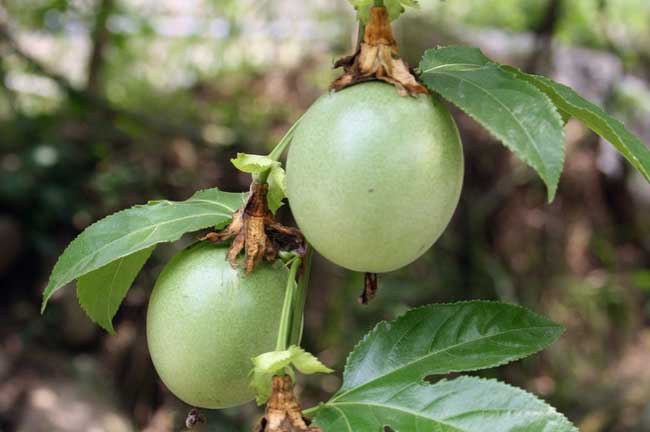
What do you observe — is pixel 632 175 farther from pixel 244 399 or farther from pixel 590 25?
pixel 244 399

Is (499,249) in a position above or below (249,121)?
below

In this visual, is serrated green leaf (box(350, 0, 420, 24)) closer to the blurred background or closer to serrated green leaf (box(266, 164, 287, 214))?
serrated green leaf (box(266, 164, 287, 214))

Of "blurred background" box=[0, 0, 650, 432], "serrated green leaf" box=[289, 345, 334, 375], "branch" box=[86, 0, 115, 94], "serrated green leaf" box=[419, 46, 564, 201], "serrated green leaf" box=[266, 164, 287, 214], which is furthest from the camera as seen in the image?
"branch" box=[86, 0, 115, 94]

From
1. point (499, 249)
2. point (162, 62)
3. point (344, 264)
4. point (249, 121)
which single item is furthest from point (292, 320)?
point (162, 62)

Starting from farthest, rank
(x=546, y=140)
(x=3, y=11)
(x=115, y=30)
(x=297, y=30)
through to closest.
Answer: (x=297, y=30) < (x=115, y=30) < (x=3, y=11) < (x=546, y=140)

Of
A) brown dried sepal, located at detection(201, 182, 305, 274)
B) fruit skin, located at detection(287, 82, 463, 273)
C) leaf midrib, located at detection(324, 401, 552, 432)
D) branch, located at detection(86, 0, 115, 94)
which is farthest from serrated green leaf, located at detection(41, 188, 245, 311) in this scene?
branch, located at detection(86, 0, 115, 94)

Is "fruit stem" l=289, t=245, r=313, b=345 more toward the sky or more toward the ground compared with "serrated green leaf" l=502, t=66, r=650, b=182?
more toward the ground
